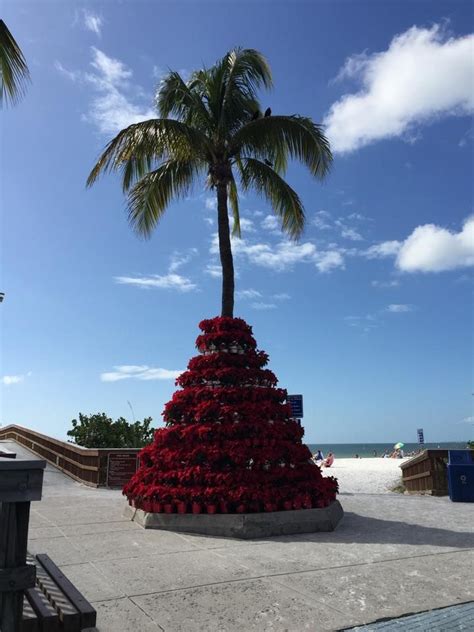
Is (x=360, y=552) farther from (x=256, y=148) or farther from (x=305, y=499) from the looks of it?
(x=256, y=148)

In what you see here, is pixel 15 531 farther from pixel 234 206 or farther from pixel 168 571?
pixel 234 206

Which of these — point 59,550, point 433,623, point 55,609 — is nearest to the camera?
point 55,609

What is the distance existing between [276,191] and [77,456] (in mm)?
9115

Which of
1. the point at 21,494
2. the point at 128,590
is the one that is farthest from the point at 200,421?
the point at 21,494

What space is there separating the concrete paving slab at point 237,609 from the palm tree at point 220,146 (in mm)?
6481

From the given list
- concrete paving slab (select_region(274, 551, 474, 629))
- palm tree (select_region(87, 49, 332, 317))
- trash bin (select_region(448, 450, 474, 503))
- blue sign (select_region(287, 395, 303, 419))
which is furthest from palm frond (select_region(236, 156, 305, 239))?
concrete paving slab (select_region(274, 551, 474, 629))

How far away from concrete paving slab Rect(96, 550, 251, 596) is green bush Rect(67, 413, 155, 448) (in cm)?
A: 1079

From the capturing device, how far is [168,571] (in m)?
5.21

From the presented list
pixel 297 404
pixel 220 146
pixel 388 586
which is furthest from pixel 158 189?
pixel 388 586

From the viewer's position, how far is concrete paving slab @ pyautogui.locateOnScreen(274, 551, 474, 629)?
420cm

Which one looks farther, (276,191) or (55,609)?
(276,191)

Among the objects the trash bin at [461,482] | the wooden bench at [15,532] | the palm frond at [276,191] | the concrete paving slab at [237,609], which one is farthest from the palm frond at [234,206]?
the wooden bench at [15,532]

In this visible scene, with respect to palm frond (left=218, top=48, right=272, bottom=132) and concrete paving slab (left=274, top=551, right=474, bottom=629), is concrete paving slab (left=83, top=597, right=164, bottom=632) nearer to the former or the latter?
concrete paving slab (left=274, top=551, right=474, bottom=629)

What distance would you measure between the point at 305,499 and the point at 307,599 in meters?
3.12
